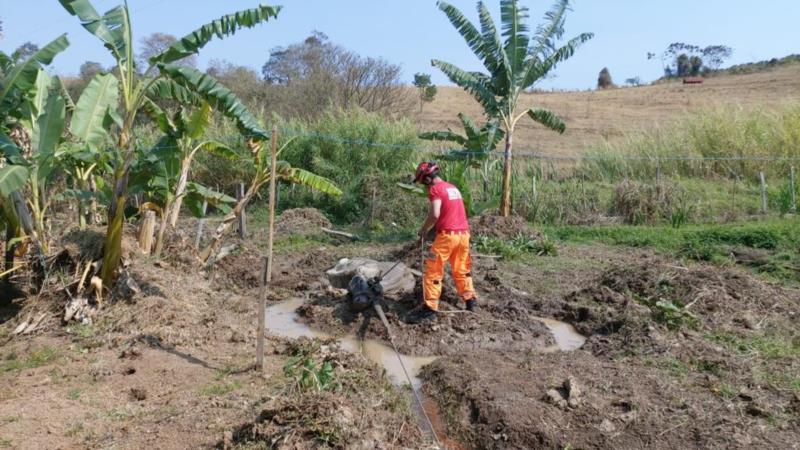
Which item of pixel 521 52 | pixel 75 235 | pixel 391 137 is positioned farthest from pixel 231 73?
pixel 75 235

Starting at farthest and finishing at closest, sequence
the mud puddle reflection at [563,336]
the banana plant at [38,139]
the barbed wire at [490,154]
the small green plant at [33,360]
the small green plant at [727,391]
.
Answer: the barbed wire at [490,154] → the mud puddle reflection at [563,336] → the banana plant at [38,139] → the small green plant at [33,360] → the small green plant at [727,391]

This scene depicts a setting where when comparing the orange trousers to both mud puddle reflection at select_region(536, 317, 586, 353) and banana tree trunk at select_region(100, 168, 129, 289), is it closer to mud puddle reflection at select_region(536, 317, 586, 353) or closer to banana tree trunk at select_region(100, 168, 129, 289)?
mud puddle reflection at select_region(536, 317, 586, 353)

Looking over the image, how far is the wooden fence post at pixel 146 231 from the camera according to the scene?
9.00 meters

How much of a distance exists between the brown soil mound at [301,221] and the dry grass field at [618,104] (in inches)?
542

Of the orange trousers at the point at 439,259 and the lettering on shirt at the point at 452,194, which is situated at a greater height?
the lettering on shirt at the point at 452,194

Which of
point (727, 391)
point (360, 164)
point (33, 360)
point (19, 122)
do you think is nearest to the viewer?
point (727, 391)

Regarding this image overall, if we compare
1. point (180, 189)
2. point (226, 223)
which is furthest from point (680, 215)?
point (180, 189)

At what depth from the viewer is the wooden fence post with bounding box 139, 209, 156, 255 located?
900 cm

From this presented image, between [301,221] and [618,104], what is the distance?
→ 30.2 metres

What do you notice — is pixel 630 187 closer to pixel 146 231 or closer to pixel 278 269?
pixel 278 269

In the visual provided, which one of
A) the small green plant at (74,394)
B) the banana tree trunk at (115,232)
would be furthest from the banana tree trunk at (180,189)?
the small green plant at (74,394)

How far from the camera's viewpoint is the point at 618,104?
40.6 metres

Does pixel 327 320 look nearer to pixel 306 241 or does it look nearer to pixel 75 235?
pixel 75 235

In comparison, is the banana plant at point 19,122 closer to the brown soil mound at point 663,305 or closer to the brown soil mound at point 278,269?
the brown soil mound at point 278,269
